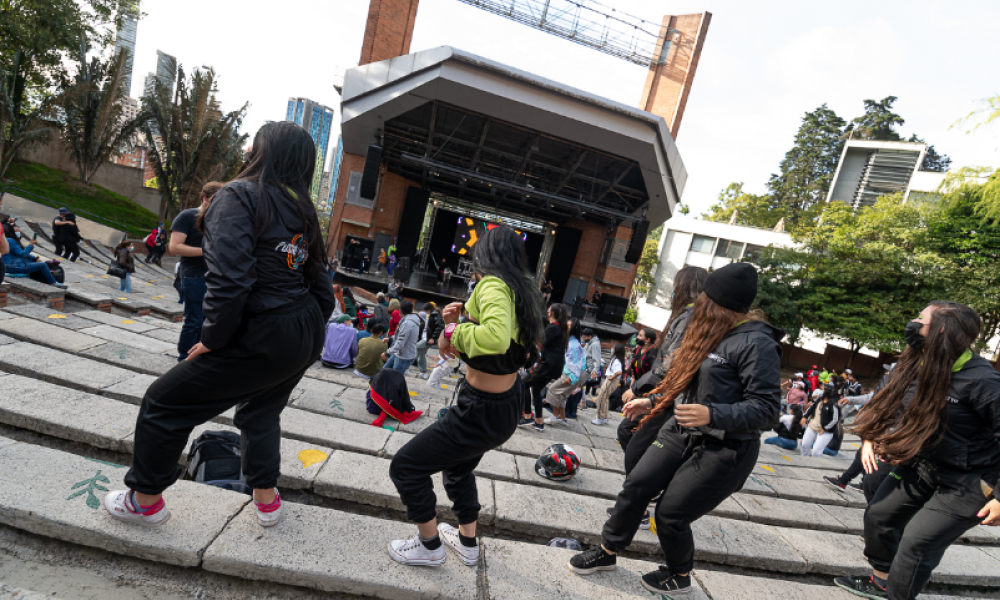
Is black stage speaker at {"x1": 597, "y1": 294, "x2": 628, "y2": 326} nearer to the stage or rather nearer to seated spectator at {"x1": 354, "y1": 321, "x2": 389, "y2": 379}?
the stage

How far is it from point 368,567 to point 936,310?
369 cm

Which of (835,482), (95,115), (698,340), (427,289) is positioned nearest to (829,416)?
(835,482)

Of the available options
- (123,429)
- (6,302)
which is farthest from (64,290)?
(123,429)

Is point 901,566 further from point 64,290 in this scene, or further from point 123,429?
point 64,290

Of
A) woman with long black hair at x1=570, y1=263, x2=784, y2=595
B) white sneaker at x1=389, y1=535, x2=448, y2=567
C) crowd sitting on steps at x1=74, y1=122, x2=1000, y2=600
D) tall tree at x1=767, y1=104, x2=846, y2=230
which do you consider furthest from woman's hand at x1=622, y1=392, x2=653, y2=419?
tall tree at x1=767, y1=104, x2=846, y2=230

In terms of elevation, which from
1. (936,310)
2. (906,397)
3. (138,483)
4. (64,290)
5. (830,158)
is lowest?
(64,290)

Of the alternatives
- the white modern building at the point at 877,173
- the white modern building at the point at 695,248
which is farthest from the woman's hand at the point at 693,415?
the white modern building at the point at 877,173

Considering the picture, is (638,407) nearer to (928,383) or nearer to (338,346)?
(928,383)

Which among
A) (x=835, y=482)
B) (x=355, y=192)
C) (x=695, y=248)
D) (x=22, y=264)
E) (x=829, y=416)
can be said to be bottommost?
(x=22, y=264)

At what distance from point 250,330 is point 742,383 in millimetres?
2389

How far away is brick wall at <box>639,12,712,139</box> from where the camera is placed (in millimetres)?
22531

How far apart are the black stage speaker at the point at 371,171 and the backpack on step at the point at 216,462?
14.8 m

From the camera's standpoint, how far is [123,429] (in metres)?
2.93

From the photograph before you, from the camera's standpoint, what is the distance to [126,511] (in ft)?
6.64
